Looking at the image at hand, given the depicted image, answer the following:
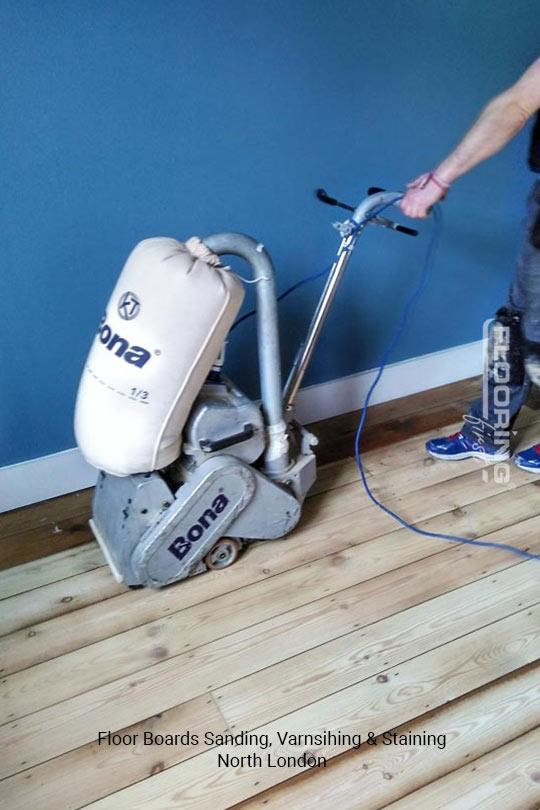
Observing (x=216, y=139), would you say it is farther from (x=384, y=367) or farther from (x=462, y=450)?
(x=462, y=450)

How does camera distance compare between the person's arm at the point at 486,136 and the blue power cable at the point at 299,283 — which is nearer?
the person's arm at the point at 486,136

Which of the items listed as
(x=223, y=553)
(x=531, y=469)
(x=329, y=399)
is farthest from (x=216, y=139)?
(x=531, y=469)

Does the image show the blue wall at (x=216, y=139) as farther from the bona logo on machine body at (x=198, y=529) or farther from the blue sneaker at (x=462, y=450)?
the bona logo on machine body at (x=198, y=529)

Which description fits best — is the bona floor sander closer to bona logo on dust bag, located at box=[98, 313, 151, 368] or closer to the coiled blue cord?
bona logo on dust bag, located at box=[98, 313, 151, 368]

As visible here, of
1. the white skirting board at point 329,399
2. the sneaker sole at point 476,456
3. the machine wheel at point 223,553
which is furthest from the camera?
the sneaker sole at point 476,456

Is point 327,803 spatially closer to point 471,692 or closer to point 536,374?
point 471,692

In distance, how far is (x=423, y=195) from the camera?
1466 millimetres

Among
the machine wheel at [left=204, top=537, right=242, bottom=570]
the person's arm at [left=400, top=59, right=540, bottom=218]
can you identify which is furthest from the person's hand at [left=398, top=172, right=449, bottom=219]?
the machine wheel at [left=204, top=537, right=242, bottom=570]

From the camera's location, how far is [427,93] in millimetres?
1919

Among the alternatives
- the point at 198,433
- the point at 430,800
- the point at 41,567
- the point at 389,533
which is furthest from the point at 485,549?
the point at 41,567

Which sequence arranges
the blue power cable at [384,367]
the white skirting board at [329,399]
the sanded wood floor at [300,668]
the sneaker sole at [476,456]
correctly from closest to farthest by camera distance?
1. the sanded wood floor at [300,668]
2. the blue power cable at [384,367]
3. the white skirting board at [329,399]
4. the sneaker sole at [476,456]

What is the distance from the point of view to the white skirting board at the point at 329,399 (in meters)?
1.88

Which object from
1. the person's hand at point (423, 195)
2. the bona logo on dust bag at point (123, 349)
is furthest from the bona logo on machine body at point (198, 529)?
the person's hand at point (423, 195)

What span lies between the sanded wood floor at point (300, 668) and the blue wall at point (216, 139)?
0.57 meters
